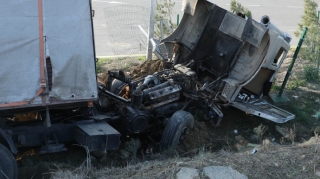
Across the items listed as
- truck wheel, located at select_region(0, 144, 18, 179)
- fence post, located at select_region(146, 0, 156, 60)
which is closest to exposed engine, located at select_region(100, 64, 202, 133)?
truck wheel, located at select_region(0, 144, 18, 179)

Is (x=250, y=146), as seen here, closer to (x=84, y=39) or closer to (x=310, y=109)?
(x=310, y=109)

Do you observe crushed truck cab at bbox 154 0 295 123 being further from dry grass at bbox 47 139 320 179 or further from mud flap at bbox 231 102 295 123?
dry grass at bbox 47 139 320 179

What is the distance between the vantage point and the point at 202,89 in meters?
8.69

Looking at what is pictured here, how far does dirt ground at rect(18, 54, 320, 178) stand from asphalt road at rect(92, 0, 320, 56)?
409cm

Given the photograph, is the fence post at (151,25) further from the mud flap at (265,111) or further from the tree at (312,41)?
the tree at (312,41)

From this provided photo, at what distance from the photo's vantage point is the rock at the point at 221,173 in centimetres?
579

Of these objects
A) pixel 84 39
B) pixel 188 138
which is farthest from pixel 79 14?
pixel 188 138

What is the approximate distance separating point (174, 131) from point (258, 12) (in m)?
13.9

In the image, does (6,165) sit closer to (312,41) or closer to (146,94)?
(146,94)

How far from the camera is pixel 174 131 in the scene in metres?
7.71

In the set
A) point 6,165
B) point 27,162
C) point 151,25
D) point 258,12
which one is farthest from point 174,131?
point 258,12

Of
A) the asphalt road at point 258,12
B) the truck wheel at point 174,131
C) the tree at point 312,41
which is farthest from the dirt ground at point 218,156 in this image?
the asphalt road at point 258,12

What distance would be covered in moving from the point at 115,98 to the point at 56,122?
3.44 feet

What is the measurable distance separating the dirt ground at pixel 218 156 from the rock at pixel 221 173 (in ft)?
0.32
